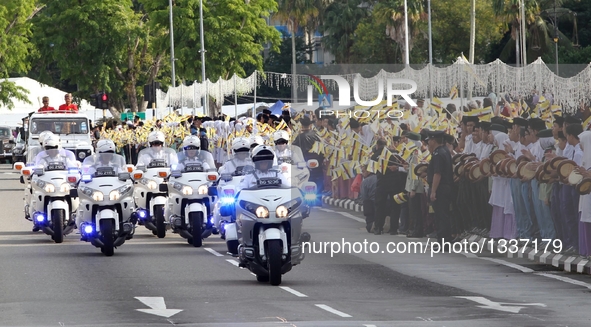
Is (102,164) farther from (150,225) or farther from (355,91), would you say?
(355,91)

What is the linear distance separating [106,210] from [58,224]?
7.40 feet

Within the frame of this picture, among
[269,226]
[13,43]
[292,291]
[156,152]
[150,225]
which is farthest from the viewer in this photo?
[13,43]

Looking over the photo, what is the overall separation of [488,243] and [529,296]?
510cm

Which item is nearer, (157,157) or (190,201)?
(190,201)

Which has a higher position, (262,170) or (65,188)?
(262,170)

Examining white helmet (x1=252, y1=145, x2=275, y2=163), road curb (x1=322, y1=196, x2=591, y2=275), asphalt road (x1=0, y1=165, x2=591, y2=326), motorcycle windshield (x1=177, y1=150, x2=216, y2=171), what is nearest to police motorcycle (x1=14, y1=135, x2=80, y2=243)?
asphalt road (x1=0, y1=165, x2=591, y2=326)

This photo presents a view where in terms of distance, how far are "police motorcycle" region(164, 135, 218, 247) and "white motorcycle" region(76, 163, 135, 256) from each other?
919 millimetres

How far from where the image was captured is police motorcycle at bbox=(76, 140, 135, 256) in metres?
19.3

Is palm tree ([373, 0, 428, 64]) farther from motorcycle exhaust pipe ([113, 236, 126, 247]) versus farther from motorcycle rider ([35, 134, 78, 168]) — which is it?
motorcycle exhaust pipe ([113, 236, 126, 247])

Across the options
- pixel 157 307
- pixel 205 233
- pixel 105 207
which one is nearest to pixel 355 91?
pixel 205 233

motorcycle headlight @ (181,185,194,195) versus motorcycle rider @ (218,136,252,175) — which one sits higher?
motorcycle rider @ (218,136,252,175)

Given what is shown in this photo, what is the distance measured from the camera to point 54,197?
2159cm

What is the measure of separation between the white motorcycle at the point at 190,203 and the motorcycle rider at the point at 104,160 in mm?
891

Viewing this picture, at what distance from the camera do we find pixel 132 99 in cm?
7400
